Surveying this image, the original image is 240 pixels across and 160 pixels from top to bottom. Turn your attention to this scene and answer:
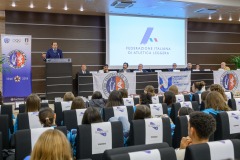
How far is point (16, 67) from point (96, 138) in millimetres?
6503

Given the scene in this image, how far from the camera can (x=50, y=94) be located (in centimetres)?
889

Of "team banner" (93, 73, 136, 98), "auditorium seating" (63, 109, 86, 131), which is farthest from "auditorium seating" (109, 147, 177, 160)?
"team banner" (93, 73, 136, 98)

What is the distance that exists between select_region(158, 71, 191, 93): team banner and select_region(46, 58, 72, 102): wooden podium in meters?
A: 2.87

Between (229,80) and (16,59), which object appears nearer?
(16,59)

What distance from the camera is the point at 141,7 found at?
997 centimetres

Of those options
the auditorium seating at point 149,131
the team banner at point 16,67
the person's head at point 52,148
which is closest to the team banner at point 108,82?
the team banner at point 16,67

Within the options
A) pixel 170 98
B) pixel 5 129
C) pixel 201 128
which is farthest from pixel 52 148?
pixel 170 98

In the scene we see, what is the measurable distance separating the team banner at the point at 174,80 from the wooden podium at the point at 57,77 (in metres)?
2.87

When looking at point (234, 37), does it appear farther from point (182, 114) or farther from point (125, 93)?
point (182, 114)

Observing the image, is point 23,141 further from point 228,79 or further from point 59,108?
point 228,79

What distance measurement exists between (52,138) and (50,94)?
757 cm

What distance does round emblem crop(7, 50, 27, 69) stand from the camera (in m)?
8.53

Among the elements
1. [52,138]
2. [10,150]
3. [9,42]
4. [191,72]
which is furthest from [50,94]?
[52,138]

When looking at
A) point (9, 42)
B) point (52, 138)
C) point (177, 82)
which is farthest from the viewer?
point (177, 82)
